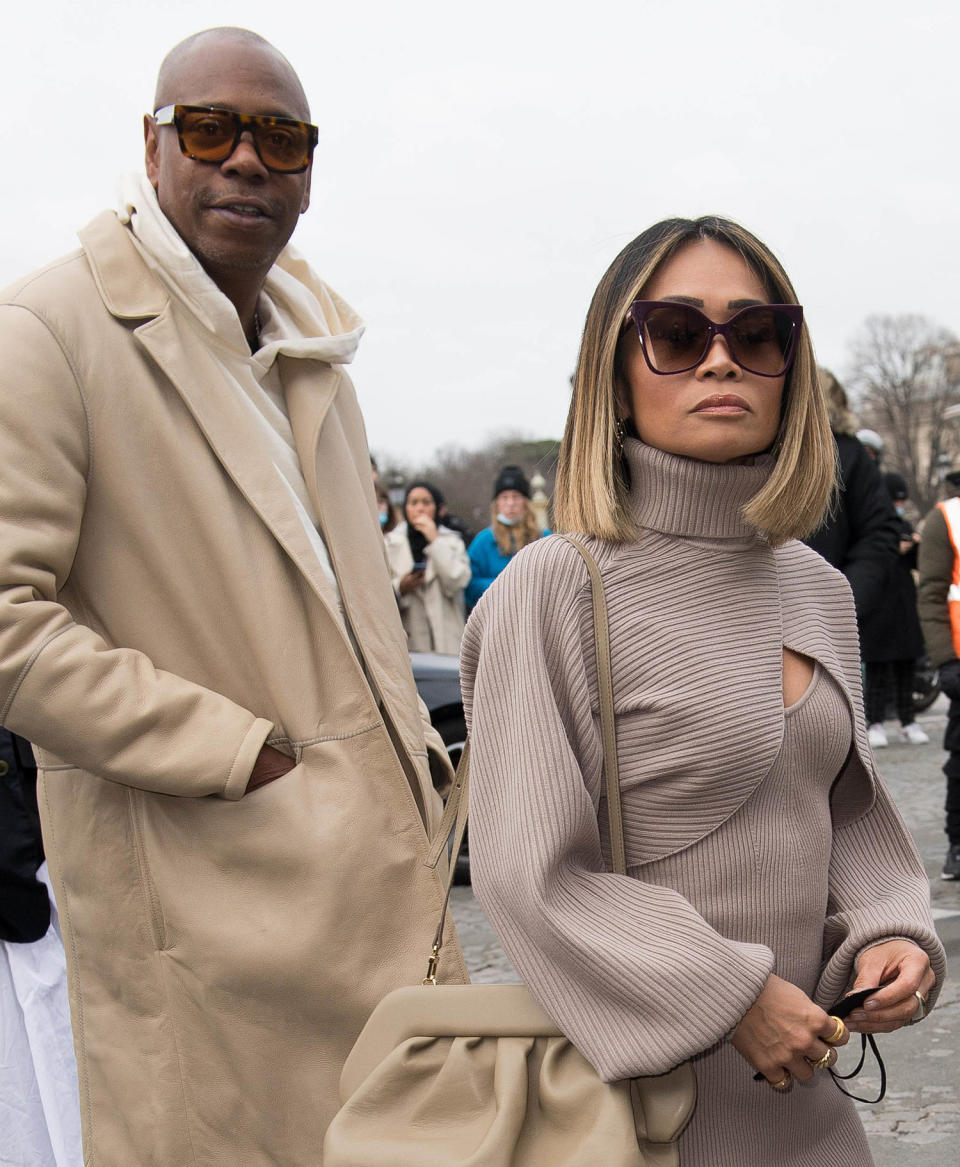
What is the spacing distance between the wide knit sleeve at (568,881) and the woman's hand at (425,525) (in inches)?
323

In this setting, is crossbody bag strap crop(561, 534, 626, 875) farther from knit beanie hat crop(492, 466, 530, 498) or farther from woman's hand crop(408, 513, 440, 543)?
woman's hand crop(408, 513, 440, 543)

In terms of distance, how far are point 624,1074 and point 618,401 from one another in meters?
0.84

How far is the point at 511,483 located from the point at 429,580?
844 mm

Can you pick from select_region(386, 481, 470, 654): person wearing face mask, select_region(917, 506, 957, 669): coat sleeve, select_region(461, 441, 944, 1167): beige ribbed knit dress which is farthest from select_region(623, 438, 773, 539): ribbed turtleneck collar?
select_region(386, 481, 470, 654): person wearing face mask

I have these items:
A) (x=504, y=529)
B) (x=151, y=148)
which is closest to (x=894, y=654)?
(x=504, y=529)

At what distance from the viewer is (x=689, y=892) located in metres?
1.73

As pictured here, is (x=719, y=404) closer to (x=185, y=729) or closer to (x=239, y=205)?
(x=185, y=729)

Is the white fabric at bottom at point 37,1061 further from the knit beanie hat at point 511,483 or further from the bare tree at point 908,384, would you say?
the bare tree at point 908,384

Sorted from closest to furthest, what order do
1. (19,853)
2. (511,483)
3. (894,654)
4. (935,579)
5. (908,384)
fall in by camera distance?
1. (19,853)
2. (935,579)
3. (511,483)
4. (894,654)
5. (908,384)

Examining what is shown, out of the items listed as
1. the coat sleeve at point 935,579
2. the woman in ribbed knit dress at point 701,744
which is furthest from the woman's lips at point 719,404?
the coat sleeve at point 935,579

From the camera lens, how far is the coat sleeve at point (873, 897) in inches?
71.6

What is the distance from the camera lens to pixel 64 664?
89.7 inches

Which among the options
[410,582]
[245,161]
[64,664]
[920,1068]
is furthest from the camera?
[410,582]

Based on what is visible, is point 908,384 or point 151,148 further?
point 908,384
